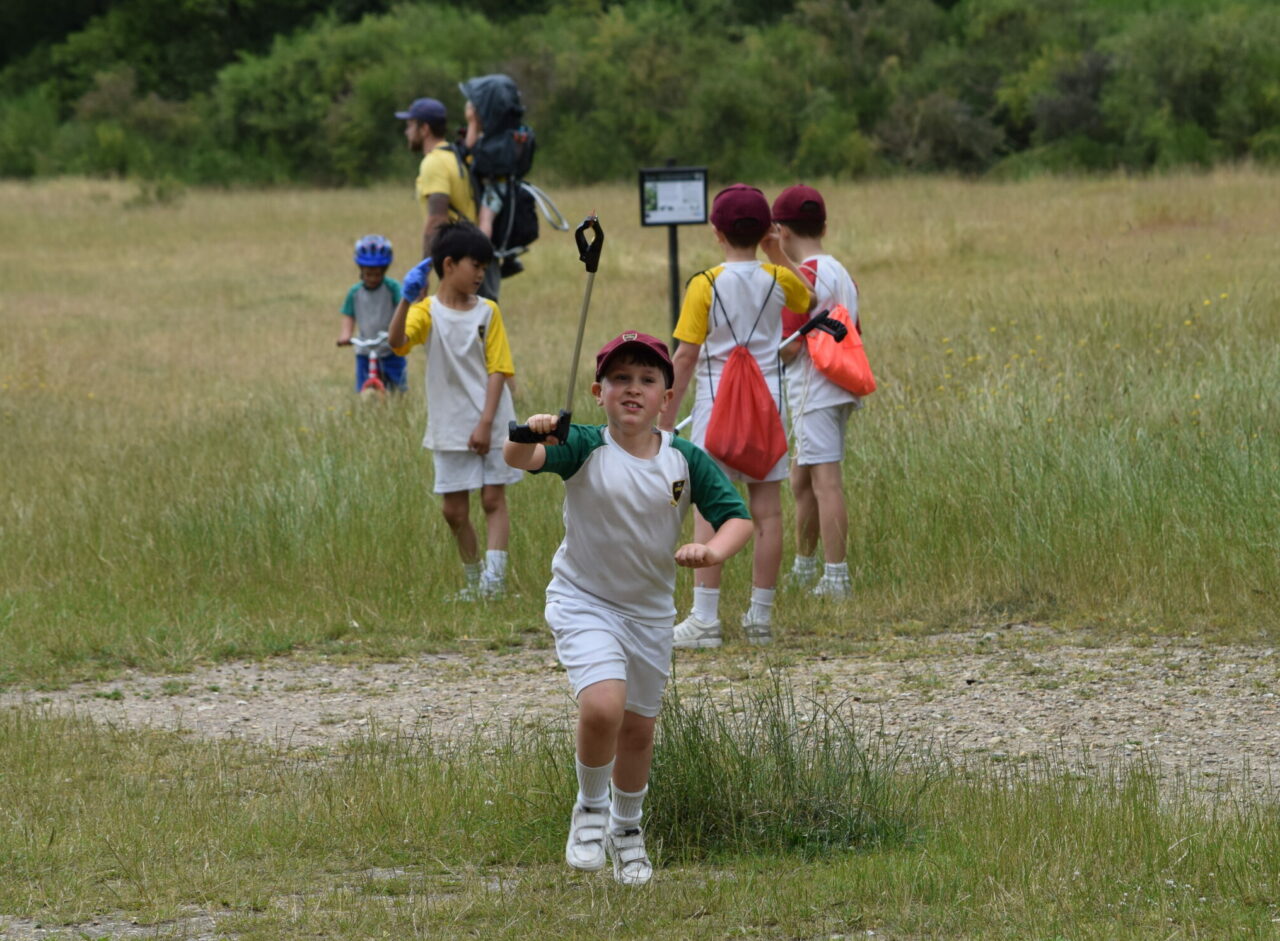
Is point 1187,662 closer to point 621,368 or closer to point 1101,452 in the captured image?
point 1101,452

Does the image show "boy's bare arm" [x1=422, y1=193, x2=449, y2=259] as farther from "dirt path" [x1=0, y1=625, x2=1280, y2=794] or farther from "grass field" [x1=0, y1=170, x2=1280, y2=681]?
"dirt path" [x1=0, y1=625, x2=1280, y2=794]

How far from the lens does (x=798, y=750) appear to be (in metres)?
4.91

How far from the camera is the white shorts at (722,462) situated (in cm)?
709

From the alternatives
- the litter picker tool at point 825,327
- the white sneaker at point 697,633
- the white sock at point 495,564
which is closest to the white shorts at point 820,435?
the litter picker tool at point 825,327

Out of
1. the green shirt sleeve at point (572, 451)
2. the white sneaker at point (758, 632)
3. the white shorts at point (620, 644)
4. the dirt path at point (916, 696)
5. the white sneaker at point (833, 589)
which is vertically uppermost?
the green shirt sleeve at point (572, 451)

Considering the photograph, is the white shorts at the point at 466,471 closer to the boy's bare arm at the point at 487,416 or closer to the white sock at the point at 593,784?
the boy's bare arm at the point at 487,416

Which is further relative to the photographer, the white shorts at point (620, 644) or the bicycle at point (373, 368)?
the bicycle at point (373, 368)

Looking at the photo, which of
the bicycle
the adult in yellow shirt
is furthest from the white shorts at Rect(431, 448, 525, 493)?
the bicycle

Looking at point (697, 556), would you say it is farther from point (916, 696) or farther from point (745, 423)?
point (745, 423)

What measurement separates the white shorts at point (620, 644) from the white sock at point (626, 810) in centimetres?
21

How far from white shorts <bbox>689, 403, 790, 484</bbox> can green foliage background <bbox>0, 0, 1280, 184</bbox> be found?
30414 millimetres

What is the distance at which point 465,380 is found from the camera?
8.02 metres

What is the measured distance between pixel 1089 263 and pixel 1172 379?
871cm

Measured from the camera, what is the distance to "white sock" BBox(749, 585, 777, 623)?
24.2 ft
